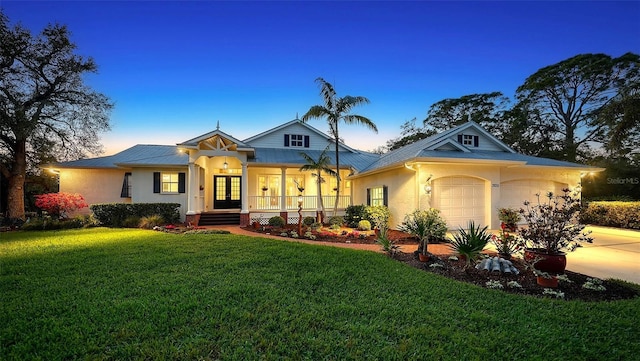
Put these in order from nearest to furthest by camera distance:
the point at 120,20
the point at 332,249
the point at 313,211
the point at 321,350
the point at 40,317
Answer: the point at 321,350 → the point at 40,317 → the point at 332,249 → the point at 120,20 → the point at 313,211

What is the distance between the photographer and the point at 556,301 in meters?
4.20

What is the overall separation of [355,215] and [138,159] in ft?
42.1

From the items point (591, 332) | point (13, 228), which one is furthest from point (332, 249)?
point (13, 228)

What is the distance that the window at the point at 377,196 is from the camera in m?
13.1

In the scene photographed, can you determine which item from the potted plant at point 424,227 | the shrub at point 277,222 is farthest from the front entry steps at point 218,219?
the potted plant at point 424,227

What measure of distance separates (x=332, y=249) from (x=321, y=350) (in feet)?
15.3

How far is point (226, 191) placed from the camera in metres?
16.7

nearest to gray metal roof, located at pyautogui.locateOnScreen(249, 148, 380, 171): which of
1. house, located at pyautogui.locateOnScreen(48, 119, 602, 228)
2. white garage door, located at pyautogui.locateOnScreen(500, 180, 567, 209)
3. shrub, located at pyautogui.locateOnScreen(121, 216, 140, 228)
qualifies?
house, located at pyautogui.locateOnScreen(48, 119, 602, 228)

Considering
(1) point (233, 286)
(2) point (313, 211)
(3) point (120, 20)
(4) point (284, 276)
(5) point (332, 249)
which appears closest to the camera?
(1) point (233, 286)

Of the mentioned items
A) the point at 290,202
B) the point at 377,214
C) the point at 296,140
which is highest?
the point at 296,140

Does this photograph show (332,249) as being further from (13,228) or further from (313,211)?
(13,228)

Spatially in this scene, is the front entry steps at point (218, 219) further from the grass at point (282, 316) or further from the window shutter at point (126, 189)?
the grass at point (282, 316)

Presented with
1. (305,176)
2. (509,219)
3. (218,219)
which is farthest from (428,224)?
(218,219)

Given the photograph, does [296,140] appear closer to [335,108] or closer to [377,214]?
[335,108]
